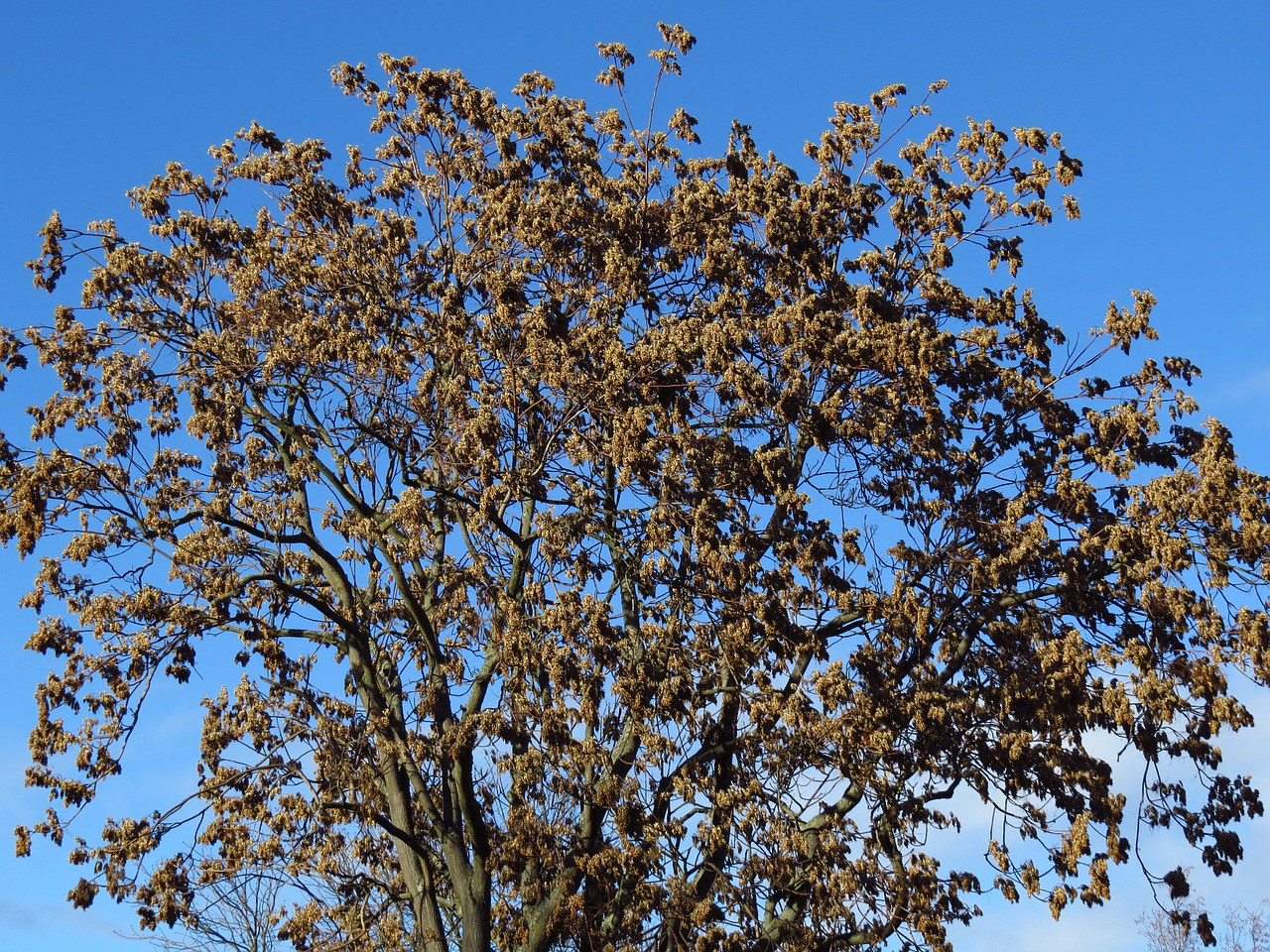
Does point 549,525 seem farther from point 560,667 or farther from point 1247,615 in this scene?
point 1247,615

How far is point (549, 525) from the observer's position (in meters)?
12.1

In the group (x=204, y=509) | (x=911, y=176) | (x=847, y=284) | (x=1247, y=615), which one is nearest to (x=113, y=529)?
(x=204, y=509)

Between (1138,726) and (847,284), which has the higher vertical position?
(847,284)

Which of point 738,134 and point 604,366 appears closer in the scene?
point 604,366

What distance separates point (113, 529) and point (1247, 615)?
9604mm

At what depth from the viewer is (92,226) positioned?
46.0ft

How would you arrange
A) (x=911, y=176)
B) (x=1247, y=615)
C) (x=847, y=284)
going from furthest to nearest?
(x=911, y=176) < (x=847, y=284) < (x=1247, y=615)

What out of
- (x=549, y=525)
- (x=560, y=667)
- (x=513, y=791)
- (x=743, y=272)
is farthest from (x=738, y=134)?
(x=513, y=791)

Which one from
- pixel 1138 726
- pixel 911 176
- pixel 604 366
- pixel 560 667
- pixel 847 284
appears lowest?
pixel 1138 726

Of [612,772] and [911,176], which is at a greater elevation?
[911,176]

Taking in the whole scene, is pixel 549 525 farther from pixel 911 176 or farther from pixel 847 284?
pixel 911 176

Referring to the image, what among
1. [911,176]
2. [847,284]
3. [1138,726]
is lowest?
[1138,726]

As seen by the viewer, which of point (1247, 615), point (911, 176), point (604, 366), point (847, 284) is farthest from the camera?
point (911, 176)

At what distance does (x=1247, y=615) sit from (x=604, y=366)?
563 cm
